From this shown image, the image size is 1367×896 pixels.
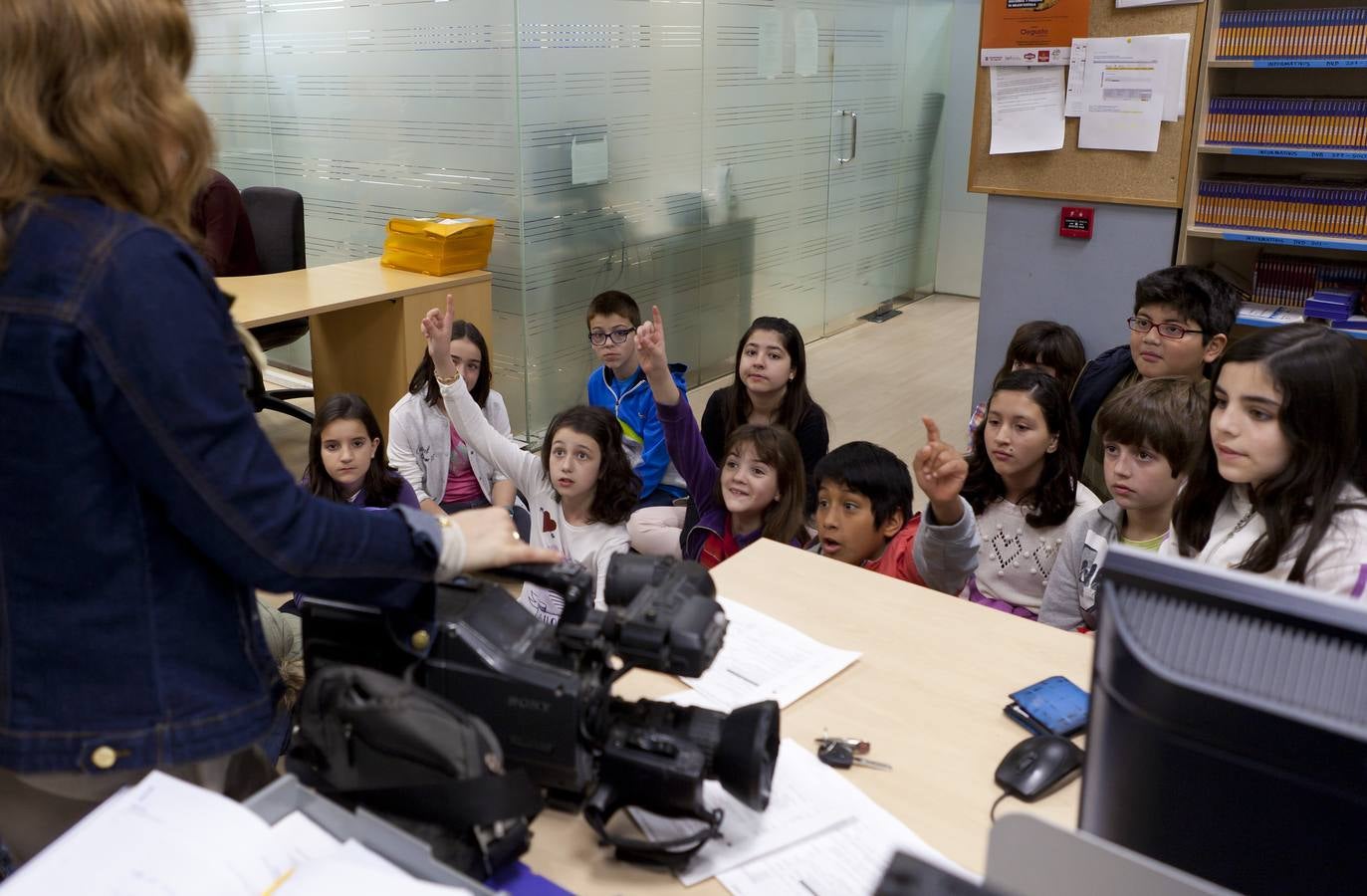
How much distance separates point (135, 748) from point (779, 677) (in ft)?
2.61

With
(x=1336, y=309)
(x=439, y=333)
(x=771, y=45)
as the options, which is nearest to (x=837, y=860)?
(x=439, y=333)

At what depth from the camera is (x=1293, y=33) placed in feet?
11.3

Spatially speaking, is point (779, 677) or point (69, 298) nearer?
point (69, 298)

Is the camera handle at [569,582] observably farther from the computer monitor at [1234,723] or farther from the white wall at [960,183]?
the white wall at [960,183]

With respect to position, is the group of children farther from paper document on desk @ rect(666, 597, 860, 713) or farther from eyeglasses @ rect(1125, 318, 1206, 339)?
paper document on desk @ rect(666, 597, 860, 713)

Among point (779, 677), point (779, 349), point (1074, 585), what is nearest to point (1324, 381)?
point (1074, 585)

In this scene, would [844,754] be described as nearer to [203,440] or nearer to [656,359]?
[203,440]

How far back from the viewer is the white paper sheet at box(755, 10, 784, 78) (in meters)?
5.16

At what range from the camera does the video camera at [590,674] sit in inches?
39.5

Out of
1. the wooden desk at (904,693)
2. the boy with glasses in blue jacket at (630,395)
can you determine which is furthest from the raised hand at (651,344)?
the boy with glasses in blue jacket at (630,395)

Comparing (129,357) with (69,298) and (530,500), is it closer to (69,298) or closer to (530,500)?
(69,298)

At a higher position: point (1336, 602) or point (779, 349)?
point (1336, 602)

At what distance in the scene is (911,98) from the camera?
21.8 feet

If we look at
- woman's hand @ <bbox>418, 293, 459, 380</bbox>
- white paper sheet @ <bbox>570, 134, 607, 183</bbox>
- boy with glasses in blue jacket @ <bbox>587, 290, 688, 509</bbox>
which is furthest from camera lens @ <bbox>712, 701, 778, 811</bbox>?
white paper sheet @ <bbox>570, 134, 607, 183</bbox>
